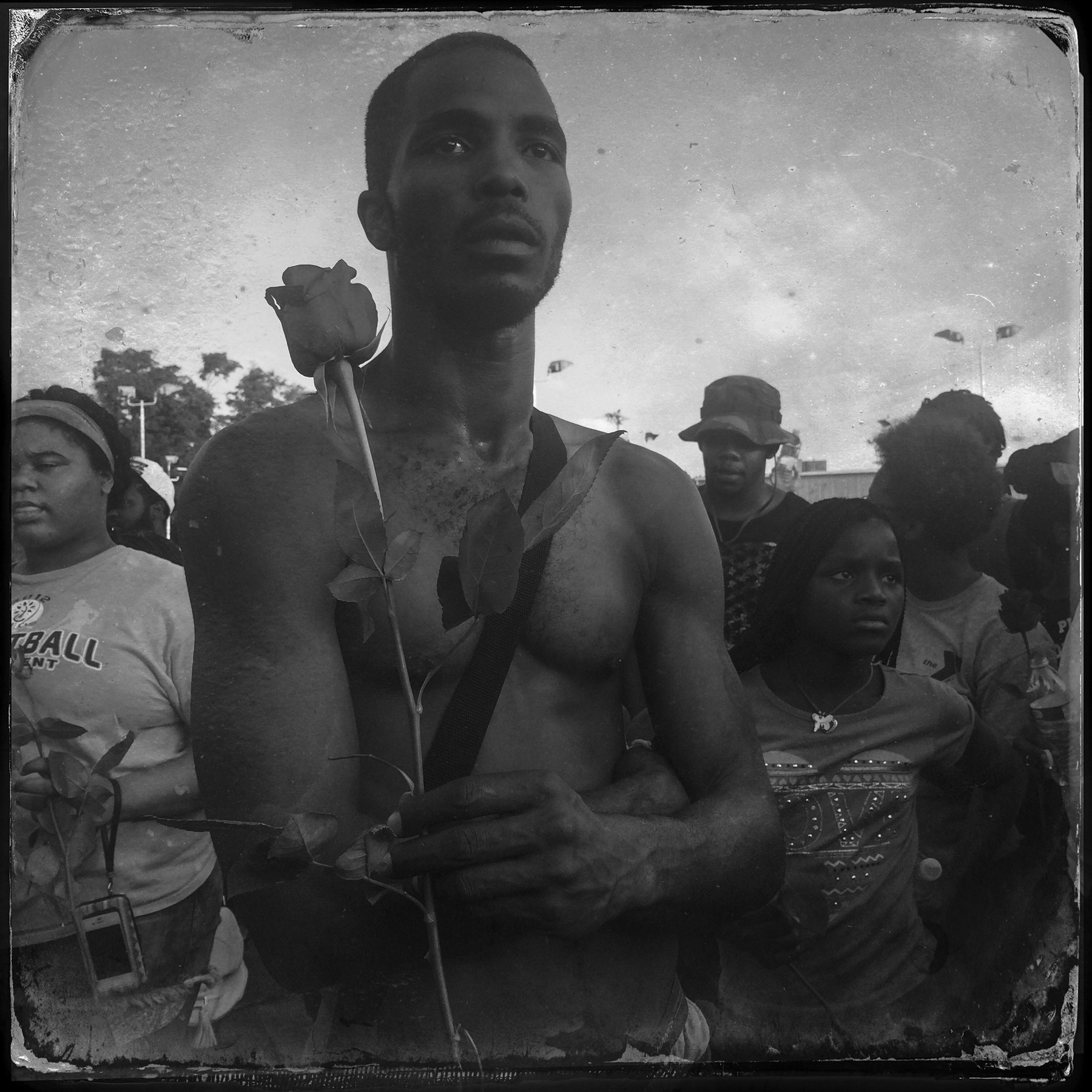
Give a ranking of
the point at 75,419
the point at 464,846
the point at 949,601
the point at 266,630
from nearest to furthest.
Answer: the point at 464,846 → the point at 266,630 → the point at 75,419 → the point at 949,601

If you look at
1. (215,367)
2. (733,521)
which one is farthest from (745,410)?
(215,367)

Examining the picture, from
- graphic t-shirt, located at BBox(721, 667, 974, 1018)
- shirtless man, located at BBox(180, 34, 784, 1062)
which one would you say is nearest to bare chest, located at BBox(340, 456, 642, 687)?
shirtless man, located at BBox(180, 34, 784, 1062)

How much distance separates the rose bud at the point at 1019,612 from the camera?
238 cm

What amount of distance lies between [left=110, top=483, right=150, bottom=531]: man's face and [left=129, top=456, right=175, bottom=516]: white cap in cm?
3

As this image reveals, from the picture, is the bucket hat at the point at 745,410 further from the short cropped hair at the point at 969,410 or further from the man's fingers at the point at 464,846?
the man's fingers at the point at 464,846

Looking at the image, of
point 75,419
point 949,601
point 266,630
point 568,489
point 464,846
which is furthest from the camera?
point 949,601

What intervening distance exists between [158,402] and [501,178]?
0.89m

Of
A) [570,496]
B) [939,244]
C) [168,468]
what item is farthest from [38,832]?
[939,244]

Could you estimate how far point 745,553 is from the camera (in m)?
2.34

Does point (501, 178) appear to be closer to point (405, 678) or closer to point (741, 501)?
point (741, 501)

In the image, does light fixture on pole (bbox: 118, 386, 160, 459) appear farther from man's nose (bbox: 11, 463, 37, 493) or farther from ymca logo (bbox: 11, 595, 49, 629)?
ymca logo (bbox: 11, 595, 49, 629)

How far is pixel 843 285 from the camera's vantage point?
92.4 inches

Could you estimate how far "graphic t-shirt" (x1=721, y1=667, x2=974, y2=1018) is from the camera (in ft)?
7.60

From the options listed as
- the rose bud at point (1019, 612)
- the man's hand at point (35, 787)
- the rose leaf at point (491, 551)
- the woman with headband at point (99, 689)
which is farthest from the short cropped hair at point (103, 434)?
the rose bud at point (1019, 612)
